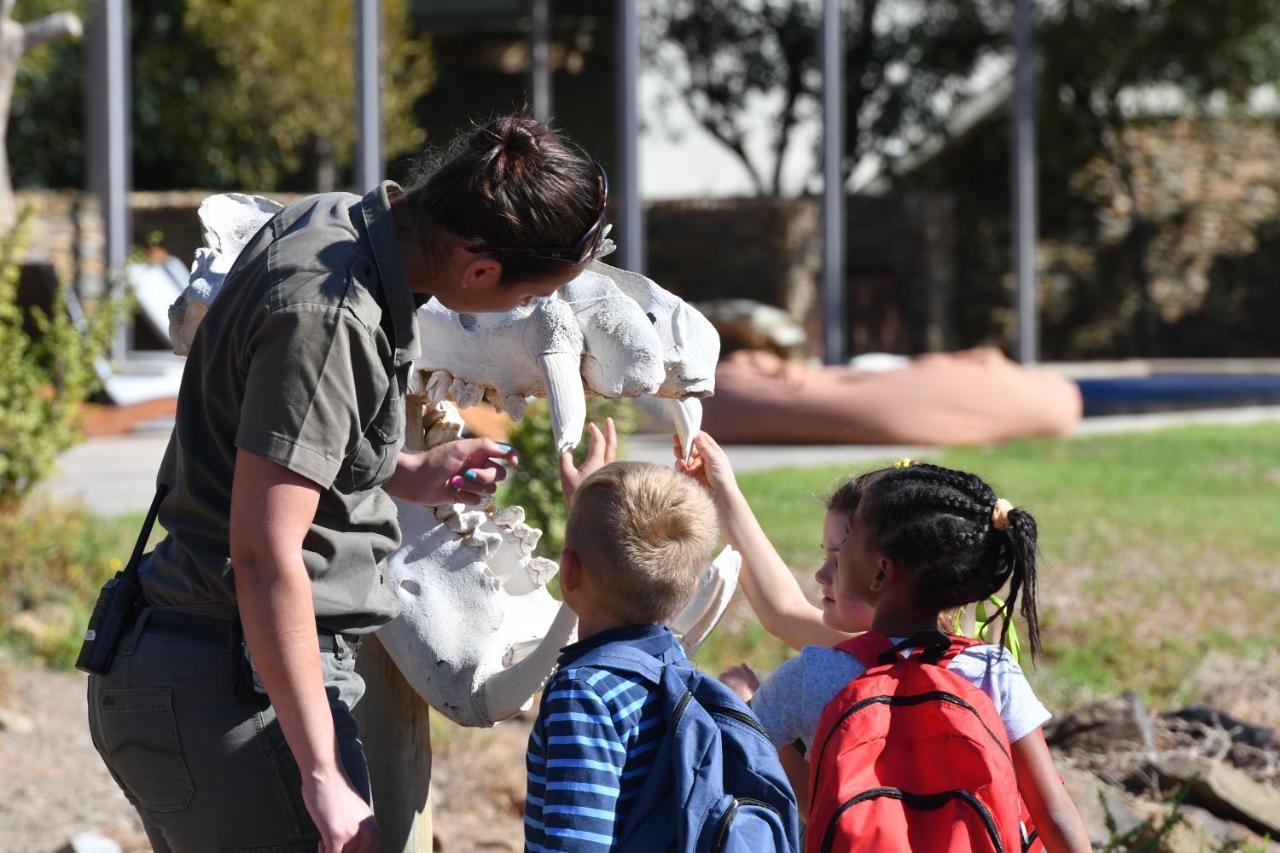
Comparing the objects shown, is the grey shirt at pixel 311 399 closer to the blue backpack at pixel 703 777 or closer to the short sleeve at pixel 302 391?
the short sleeve at pixel 302 391

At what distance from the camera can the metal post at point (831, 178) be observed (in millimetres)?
14992

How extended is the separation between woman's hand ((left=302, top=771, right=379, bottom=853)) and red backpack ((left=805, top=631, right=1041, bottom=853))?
0.63 metres

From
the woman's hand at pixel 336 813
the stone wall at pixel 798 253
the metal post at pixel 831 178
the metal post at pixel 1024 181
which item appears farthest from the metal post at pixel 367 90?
the woman's hand at pixel 336 813

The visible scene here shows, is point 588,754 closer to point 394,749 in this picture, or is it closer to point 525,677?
point 525,677

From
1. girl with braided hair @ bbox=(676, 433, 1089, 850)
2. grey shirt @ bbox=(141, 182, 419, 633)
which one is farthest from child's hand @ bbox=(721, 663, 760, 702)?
grey shirt @ bbox=(141, 182, 419, 633)

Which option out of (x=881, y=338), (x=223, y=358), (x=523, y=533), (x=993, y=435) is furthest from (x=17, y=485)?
(x=881, y=338)

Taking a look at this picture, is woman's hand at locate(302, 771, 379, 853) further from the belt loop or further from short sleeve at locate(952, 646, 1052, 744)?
short sleeve at locate(952, 646, 1052, 744)

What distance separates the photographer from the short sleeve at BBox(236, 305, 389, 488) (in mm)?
1874

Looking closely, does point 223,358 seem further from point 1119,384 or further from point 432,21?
point 432,21

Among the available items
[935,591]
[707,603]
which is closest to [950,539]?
[935,591]

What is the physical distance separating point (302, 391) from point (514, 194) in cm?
36

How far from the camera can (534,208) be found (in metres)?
2.00

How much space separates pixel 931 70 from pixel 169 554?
2295 centimetres

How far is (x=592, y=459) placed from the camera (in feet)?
8.41
